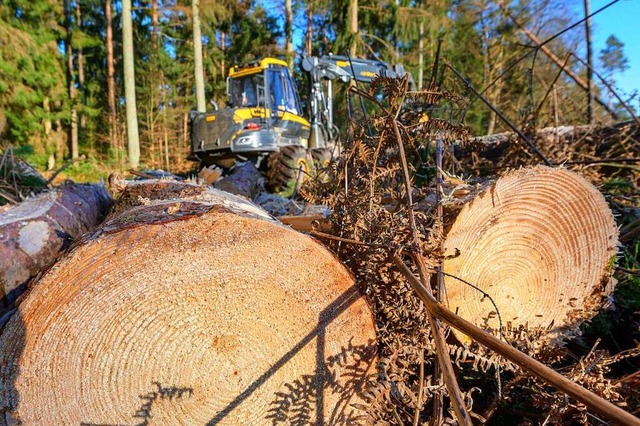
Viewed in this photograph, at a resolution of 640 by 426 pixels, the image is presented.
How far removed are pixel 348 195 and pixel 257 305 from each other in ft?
2.06

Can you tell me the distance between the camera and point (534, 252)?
67.6 inches

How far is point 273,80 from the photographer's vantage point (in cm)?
830

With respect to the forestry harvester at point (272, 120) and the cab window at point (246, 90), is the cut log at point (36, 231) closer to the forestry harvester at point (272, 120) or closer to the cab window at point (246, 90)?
the forestry harvester at point (272, 120)

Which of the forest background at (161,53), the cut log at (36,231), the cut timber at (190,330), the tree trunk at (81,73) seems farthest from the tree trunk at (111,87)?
the cut timber at (190,330)

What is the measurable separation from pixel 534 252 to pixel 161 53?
19.6 metres

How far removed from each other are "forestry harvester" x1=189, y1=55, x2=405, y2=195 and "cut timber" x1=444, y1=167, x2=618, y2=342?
5474 millimetres

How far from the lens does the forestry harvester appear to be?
24.8 feet

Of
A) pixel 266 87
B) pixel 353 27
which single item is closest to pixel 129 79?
pixel 266 87

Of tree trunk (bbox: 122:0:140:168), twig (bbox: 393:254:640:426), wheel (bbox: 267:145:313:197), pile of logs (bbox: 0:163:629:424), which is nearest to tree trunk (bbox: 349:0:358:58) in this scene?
tree trunk (bbox: 122:0:140:168)

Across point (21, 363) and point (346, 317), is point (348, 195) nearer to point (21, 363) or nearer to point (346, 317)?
point (346, 317)

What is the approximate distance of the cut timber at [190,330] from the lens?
3.65 feet

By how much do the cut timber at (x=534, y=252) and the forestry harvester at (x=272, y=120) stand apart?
547 cm

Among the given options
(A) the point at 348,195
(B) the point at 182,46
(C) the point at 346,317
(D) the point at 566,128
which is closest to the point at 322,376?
(C) the point at 346,317

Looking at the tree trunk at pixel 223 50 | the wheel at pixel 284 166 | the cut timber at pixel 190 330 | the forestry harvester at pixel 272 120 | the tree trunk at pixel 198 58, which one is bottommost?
the cut timber at pixel 190 330
